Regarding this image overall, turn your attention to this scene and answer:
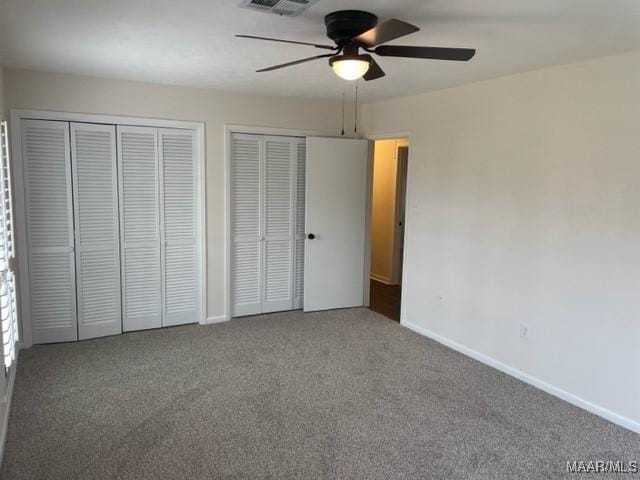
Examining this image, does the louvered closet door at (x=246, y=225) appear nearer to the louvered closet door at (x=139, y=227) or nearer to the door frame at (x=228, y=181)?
the door frame at (x=228, y=181)

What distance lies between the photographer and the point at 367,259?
5.61m

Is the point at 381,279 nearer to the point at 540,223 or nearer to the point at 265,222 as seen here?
the point at 265,222

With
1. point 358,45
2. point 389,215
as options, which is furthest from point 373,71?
point 389,215

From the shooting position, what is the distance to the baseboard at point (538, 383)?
10.0 feet

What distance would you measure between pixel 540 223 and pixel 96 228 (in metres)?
3.92

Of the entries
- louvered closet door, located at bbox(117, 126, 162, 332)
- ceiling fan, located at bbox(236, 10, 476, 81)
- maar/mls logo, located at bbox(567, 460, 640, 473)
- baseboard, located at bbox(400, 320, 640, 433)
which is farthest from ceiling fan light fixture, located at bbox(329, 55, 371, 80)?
baseboard, located at bbox(400, 320, 640, 433)

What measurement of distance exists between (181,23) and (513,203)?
280cm

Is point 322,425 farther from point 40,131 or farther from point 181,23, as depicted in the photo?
point 40,131

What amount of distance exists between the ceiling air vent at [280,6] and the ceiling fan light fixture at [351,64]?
302 millimetres

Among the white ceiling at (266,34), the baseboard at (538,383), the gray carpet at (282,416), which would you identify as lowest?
the gray carpet at (282,416)

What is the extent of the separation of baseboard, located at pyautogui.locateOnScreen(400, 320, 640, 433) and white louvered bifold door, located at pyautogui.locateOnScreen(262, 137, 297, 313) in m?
1.62

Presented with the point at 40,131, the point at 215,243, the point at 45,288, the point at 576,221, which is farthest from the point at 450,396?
the point at 40,131

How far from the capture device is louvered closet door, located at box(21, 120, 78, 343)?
4000mm

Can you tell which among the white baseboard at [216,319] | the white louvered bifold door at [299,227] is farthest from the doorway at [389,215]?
the white baseboard at [216,319]
